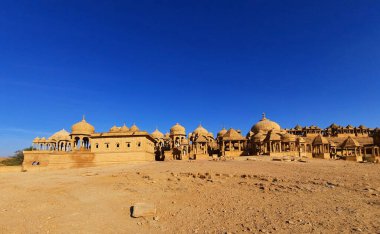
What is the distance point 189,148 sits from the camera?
2110 inches

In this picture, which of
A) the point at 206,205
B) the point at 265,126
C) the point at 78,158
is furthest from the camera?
the point at 265,126

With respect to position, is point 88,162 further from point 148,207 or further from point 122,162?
point 148,207

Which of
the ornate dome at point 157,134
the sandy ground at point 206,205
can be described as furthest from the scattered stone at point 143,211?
the ornate dome at point 157,134

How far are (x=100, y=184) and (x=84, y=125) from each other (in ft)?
86.1

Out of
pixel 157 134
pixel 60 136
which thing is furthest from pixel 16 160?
pixel 157 134

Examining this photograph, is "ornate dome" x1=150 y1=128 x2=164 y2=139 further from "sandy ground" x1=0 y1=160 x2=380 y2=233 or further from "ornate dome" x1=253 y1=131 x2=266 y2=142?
"sandy ground" x1=0 y1=160 x2=380 y2=233

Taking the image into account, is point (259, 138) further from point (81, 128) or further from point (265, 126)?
point (81, 128)

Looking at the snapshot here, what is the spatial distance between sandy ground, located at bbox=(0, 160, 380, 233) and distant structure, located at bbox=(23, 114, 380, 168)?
1918 centimetres

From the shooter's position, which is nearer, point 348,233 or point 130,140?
point 348,233

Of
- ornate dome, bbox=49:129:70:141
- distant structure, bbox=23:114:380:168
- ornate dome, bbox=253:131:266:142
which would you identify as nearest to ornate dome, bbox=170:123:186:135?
distant structure, bbox=23:114:380:168

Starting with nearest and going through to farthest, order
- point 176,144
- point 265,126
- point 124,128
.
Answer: point 124,128, point 265,126, point 176,144

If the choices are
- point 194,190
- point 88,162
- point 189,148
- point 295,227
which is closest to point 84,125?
point 88,162

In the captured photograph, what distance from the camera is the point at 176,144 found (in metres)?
59.8

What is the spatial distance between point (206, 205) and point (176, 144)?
153 feet
